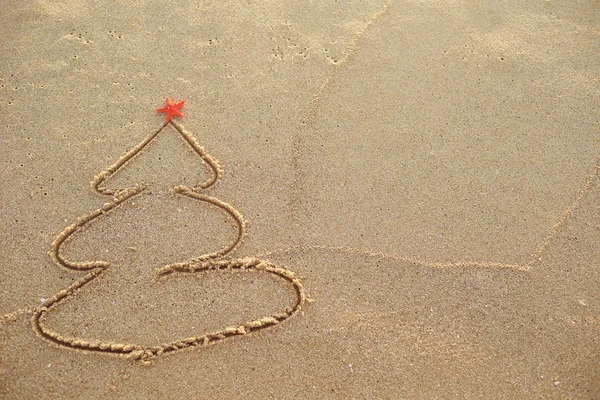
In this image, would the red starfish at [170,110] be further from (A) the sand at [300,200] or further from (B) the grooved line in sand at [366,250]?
(B) the grooved line in sand at [366,250]

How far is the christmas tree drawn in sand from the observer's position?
2285 mm

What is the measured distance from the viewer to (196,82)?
121 inches

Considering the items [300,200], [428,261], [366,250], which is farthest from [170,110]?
[428,261]

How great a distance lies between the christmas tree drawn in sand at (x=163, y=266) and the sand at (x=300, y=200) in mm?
10

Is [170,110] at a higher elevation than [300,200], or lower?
higher

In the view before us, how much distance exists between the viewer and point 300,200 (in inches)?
106

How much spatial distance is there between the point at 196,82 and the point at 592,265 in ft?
7.55

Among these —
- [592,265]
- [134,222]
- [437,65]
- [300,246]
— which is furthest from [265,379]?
[437,65]

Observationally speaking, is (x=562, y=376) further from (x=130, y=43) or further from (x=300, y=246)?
(x=130, y=43)

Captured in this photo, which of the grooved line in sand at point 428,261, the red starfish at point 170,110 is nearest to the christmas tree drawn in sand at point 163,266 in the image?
the red starfish at point 170,110

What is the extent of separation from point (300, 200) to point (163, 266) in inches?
29.2

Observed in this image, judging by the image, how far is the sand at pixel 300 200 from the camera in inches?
89.4

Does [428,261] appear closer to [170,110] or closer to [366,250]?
[366,250]

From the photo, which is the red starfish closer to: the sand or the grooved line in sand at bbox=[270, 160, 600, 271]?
the sand
